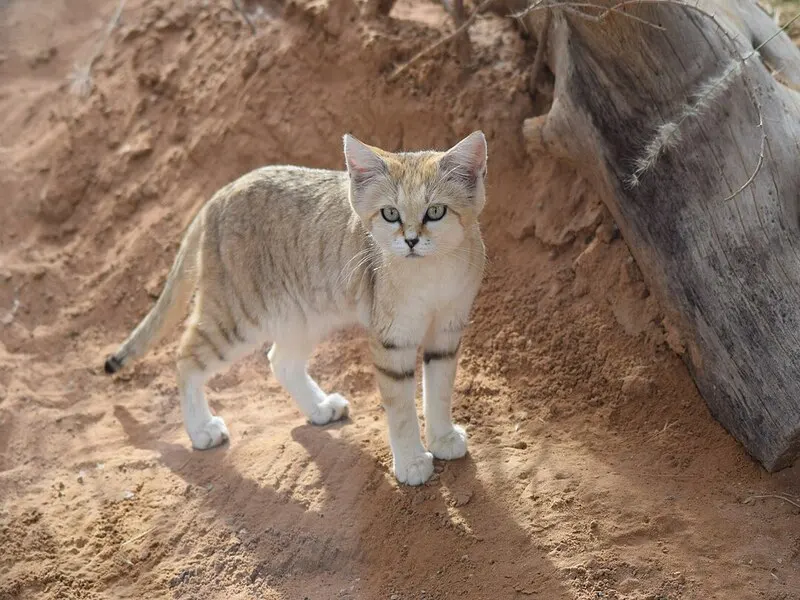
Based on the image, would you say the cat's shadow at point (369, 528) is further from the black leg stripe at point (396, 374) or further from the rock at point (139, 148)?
the rock at point (139, 148)

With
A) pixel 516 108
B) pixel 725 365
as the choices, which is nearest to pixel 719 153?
pixel 725 365

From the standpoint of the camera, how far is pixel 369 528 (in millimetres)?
3898

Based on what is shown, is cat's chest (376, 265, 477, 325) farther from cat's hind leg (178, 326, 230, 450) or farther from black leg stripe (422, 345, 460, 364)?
cat's hind leg (178, 326, 230, 450)

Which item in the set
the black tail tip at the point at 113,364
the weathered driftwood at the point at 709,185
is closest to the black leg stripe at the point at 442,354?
the weathered driftwood at the point at 709,185

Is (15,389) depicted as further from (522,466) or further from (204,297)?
(522,466)

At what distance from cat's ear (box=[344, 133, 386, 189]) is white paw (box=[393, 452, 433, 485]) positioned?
4.26 feet

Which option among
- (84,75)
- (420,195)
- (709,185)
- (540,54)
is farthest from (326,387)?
(84,75)

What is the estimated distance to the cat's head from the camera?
11.6 feet

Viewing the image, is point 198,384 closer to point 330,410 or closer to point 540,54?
point 330,410

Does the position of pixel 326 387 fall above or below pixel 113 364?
below

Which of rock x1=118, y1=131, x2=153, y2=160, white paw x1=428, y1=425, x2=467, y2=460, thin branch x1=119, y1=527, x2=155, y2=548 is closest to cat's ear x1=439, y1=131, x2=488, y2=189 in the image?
white paw x1=428, y1=425, x2=467, y2=460

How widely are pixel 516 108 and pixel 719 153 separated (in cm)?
161

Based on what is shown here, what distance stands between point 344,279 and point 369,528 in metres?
1.16

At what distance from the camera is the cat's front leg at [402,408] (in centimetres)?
391
